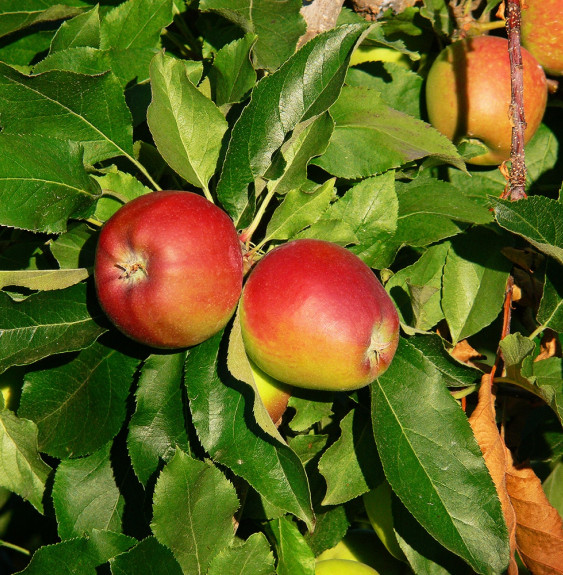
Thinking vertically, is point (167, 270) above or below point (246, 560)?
above

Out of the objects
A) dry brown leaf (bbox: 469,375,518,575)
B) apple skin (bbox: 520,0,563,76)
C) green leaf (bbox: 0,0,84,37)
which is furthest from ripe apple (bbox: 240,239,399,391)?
apple skin (bbox: 520,0,563,76)

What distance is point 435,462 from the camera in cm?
94

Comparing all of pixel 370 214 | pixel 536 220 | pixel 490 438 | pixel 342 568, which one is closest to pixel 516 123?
pixel 536 220

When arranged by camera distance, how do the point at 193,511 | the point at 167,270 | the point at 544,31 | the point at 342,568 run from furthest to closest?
1. the point at 544,31
2. the point at 342,568
3. the point at 193,511
4. the point at 167,270

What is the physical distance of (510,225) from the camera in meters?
0.98

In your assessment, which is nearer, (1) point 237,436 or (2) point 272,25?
(1) point 237,436

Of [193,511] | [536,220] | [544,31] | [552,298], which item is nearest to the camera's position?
[193,511]

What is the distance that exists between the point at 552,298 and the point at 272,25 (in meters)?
0.66

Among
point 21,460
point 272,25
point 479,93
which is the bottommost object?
point 21,460

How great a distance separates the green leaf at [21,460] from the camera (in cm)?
96

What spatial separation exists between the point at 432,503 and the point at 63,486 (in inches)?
22.6

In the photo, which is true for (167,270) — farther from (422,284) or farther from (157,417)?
(422,284)

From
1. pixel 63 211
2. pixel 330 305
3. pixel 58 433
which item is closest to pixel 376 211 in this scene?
pixel 330 305

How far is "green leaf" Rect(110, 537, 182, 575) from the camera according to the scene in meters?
0.79
